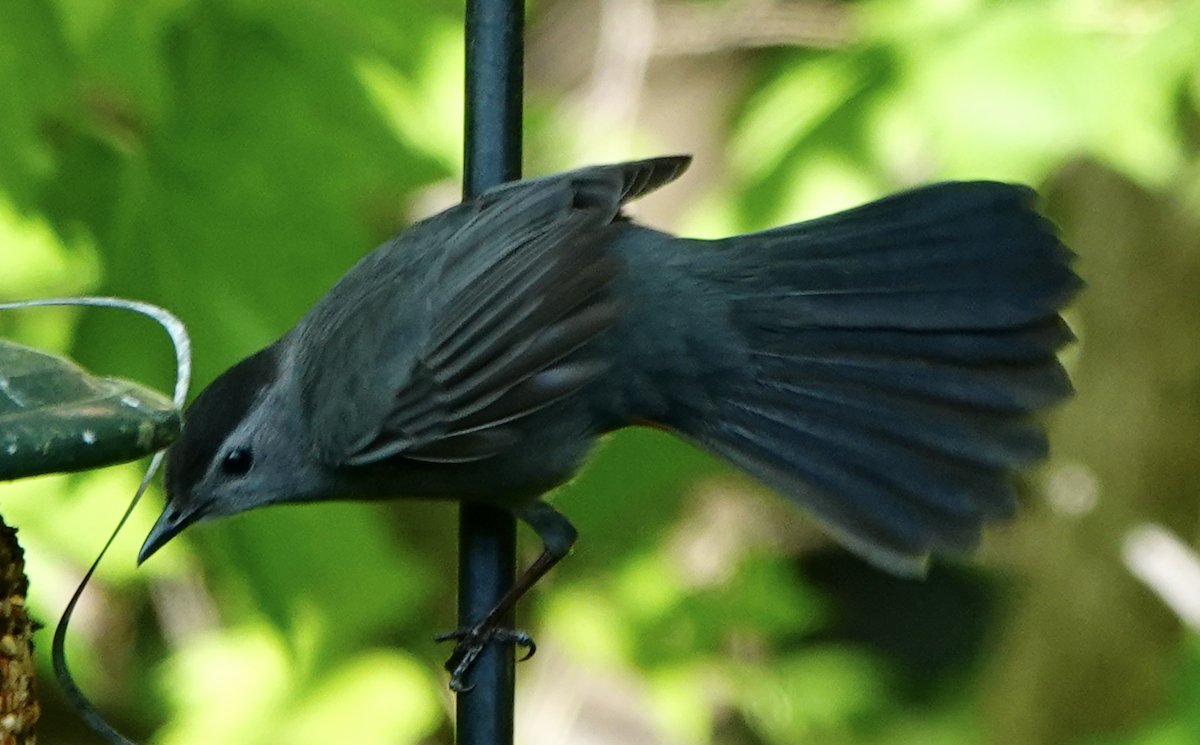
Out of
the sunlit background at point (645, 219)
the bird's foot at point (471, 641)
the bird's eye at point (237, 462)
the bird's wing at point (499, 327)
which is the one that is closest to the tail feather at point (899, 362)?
the bird's wing at point (499, 327)

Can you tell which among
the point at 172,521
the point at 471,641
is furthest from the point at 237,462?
the point at 471,641

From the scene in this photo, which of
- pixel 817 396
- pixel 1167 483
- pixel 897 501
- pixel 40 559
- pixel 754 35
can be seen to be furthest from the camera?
pixel 1167 483

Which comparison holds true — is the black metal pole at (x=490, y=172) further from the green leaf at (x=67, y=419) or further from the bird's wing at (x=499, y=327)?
the green leaf at (x=67, y=419)

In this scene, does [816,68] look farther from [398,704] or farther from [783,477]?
[398,704]

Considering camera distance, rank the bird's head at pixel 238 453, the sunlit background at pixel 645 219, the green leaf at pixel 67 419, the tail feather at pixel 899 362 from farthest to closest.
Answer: the sunlit background at pixel 645 219 → the bird's head at pixel 238 453 → the tail feather at pixel 899 362 → the green leaf at pixel 67 419

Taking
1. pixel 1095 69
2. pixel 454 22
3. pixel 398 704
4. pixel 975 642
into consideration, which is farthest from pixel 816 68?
pixel 975 642

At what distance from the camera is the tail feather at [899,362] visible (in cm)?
209

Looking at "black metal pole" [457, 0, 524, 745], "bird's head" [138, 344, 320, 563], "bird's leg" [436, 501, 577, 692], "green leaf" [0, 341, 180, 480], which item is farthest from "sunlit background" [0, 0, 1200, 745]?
"green leaf" [0, 341, 180, 480]

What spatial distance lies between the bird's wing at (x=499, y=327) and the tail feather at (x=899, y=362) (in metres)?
0.26

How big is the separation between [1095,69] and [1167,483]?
2227 mm

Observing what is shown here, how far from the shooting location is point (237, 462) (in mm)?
2270

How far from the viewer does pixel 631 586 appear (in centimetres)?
373

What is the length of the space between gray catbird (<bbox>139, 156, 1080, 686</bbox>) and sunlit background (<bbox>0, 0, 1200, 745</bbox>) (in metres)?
0.29

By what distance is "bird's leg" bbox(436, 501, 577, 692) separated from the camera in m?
2.15
